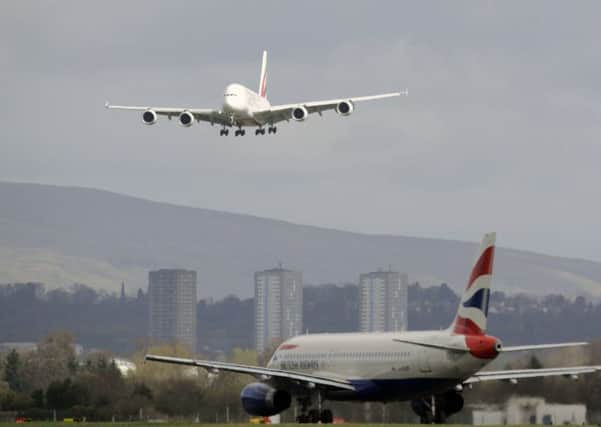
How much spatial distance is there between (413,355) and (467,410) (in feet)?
20.1

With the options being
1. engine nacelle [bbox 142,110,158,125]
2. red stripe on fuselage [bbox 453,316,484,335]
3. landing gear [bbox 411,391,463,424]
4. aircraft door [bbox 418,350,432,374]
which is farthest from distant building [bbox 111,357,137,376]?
red stripe on fuselage [bbox 453,316,484,335]

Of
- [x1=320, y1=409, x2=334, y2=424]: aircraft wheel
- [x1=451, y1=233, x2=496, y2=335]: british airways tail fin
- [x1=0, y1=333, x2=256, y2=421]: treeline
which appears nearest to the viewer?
[x1=451, y1=233, x2=496, y2=335]: british airways tail fin

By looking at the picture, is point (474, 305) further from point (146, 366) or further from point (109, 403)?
point (146, 366)

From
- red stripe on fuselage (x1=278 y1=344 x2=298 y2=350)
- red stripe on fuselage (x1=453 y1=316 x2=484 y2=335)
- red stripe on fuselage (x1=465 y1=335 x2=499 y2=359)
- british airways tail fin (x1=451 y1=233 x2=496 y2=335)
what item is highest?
british airways tail fin (x1=451 y1=233 x2=496 y2=335)

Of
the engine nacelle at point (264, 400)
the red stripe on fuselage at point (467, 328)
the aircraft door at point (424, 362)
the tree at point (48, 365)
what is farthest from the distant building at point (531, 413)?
the tree at point (48, 365)

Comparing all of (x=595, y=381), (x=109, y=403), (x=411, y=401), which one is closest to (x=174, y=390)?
(x=109, y=403)

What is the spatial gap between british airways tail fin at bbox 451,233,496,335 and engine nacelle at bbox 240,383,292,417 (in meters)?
7.33

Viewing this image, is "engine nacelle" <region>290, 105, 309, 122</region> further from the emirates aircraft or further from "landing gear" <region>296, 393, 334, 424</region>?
"landing gear" <region>296, 393, 334, 424</region>

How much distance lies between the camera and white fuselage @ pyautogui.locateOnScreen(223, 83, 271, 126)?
81312 millimetres

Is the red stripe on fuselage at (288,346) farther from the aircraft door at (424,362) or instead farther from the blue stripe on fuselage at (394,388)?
the aircraft door at (424,362)

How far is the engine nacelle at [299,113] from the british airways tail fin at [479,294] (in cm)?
2284

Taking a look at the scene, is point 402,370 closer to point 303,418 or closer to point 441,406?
point 441,406

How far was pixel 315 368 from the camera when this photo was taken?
6700 centimetres

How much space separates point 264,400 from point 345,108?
23.2 metres
